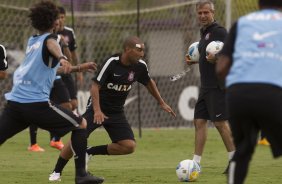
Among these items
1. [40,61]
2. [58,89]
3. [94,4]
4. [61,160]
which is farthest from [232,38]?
[94,4]

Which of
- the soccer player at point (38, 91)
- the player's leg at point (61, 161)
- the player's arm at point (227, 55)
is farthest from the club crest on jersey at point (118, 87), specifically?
the player's arm at point (227, 55)

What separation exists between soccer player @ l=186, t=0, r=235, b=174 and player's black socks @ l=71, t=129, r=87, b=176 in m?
2.22

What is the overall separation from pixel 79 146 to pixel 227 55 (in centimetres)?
249

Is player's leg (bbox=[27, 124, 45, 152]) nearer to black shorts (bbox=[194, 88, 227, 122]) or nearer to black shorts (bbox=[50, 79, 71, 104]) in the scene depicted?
black shorts (bbox=[50, 79, 71, 104])

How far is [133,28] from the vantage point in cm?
1953

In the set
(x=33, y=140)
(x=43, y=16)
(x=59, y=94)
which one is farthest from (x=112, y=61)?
(x=59, y=94)

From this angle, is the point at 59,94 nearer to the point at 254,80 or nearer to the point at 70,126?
the point at 70,126

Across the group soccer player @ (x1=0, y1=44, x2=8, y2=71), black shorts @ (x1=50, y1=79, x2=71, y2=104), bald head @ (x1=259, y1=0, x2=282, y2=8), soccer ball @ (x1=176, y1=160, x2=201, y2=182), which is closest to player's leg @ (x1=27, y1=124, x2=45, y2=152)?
black shorts @ (x1=50, y1=79, x2=71, y2=104)

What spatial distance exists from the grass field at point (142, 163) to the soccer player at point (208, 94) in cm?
45

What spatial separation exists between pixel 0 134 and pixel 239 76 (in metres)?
2.89

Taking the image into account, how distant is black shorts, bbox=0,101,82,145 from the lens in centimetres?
793

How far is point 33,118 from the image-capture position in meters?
7.92

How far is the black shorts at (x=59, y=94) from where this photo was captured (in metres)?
13.8

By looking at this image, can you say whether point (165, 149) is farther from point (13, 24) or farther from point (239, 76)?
point (239, 76)
